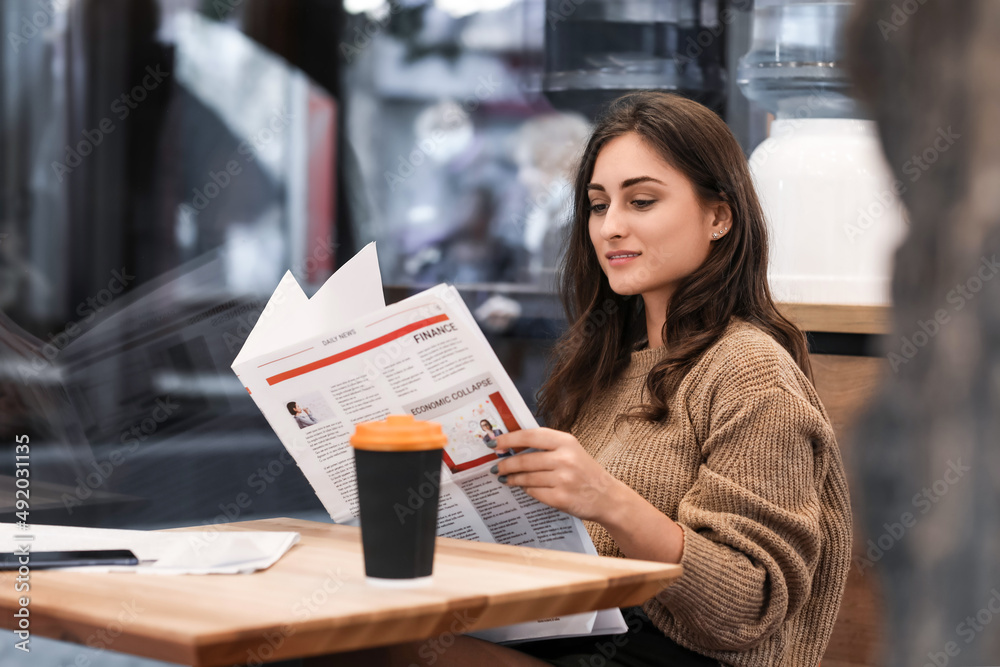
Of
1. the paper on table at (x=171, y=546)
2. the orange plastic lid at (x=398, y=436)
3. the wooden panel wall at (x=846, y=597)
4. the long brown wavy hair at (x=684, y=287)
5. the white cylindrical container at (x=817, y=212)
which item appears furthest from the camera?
the white cylindrical container at (x=817, y=212)

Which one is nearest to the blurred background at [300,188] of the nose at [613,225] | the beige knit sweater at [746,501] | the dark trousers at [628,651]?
the beige knit sweater at [746,501]

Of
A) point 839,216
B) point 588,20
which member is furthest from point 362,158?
point 839,216

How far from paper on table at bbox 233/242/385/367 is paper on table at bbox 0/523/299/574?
19 centimetres

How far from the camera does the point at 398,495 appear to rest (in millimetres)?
795

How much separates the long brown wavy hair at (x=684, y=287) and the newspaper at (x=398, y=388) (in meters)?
0.31

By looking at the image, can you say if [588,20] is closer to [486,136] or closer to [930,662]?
[930,662]

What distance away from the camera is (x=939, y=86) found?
0.15 metres

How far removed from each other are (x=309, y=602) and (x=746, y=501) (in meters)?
0.52

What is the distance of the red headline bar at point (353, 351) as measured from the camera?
959 millimetres

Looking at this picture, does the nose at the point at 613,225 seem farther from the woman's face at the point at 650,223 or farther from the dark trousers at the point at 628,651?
the dark trousers at the point at 628,651

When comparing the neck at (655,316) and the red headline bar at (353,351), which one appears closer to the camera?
the red headline bar at (353,351)

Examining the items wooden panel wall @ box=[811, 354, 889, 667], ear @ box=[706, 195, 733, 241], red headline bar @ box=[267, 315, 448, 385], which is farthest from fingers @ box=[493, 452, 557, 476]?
wooden panel wall @ box=[811, 354, 889, 667]

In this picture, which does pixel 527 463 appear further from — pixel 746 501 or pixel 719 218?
pixel 719 218

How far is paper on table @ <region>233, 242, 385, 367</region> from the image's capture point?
1.04m
